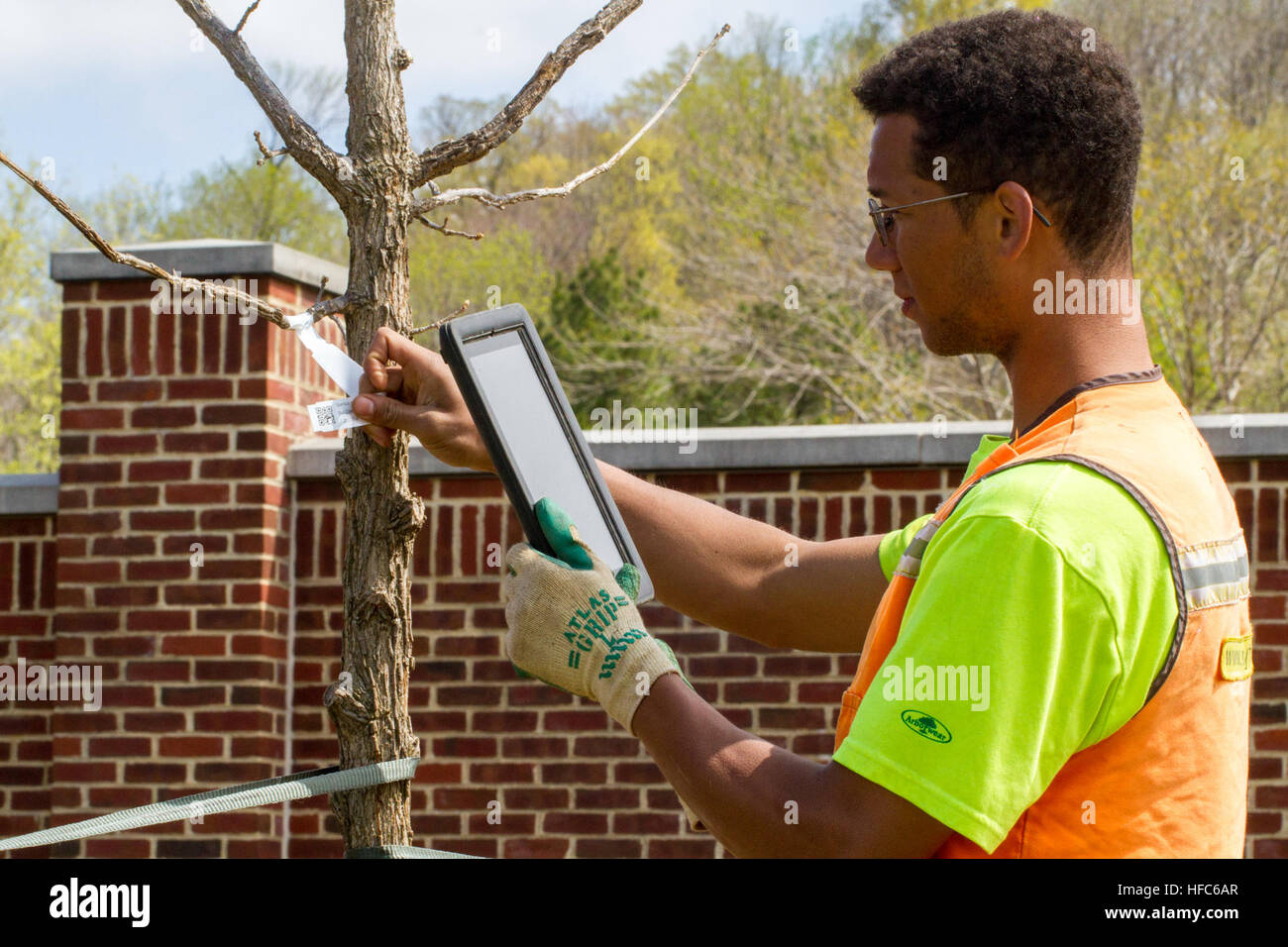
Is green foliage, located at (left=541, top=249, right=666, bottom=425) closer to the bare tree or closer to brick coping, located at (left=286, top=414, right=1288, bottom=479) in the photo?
brick coping, located at (left=286, top=414, right=1288, bottom=479)

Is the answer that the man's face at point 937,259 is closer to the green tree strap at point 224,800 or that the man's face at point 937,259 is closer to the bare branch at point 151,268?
the bare branch at point 151,268

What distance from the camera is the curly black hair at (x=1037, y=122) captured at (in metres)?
1.90

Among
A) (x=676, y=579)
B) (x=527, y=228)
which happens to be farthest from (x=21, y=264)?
(x=676, y=579)

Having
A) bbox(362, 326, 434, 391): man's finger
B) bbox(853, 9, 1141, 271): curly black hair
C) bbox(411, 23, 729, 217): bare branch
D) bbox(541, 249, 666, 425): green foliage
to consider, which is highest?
bbox(541, 249, 666, 425): green foliage

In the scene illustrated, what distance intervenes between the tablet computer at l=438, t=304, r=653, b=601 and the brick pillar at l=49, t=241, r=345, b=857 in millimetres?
2884

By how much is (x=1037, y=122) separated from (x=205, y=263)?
12.6 ft

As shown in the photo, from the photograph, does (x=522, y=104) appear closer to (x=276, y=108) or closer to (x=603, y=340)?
(x=276, y=108)

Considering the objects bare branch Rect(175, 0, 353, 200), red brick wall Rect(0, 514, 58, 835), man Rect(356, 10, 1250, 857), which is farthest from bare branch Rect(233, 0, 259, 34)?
red brick wall Rect(0, 514, 58, 835)

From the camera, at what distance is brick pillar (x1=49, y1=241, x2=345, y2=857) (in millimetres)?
5039

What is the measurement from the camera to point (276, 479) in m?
5.11

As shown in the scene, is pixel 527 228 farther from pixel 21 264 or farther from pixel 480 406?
pixel 480 406

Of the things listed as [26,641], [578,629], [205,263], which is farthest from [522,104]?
[26,641]

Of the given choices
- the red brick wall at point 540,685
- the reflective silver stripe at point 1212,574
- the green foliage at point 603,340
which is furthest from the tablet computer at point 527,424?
the green foliage at point 603,340
